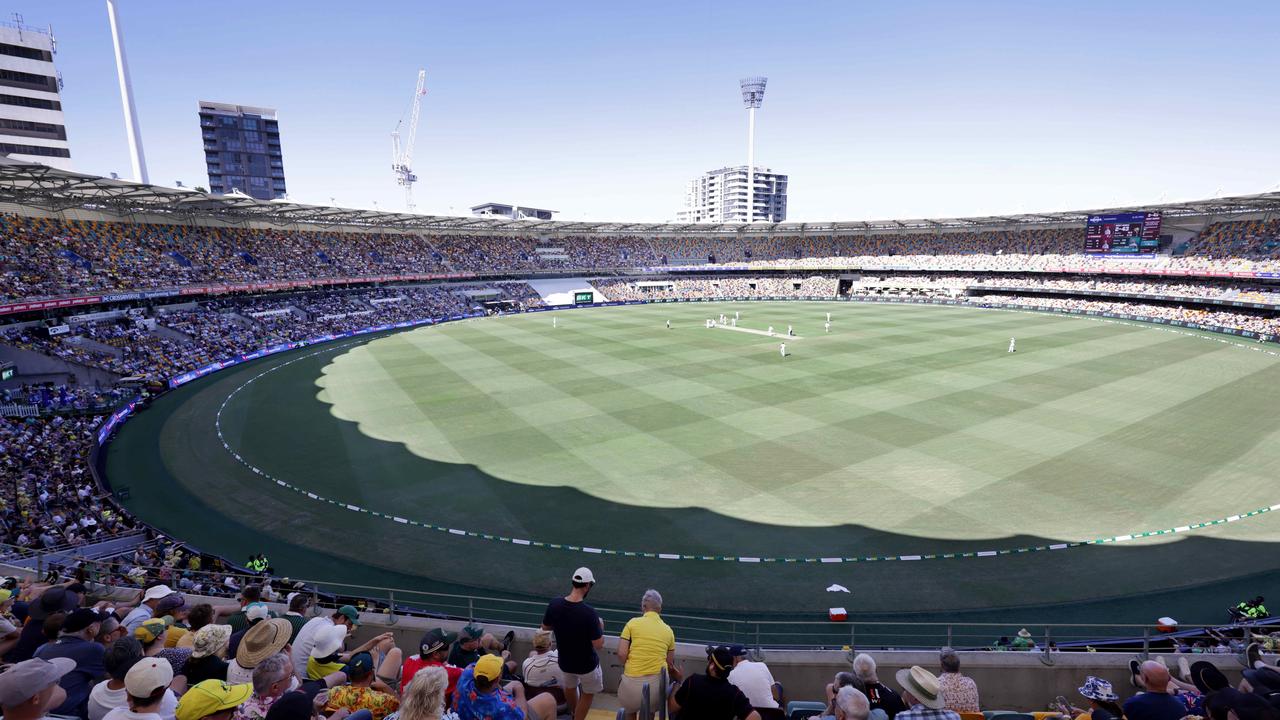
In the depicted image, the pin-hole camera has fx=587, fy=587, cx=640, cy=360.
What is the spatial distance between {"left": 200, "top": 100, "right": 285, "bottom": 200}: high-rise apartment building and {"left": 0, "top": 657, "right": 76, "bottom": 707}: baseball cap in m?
134

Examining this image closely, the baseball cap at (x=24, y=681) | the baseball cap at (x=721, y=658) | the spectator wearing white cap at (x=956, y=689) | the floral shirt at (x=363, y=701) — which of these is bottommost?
the spectator wearing white cap at (x=956, y=689)

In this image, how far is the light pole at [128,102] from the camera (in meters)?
57.2

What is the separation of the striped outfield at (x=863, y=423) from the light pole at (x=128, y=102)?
39794 millimetres

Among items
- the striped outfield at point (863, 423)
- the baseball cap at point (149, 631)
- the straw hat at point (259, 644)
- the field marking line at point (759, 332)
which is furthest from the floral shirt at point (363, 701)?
the field marking line at point (759, 332)

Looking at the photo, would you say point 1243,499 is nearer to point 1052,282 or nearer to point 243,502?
point 243,502

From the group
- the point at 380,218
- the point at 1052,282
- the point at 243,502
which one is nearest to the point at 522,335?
the point at 380,218

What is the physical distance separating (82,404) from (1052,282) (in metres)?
87.4

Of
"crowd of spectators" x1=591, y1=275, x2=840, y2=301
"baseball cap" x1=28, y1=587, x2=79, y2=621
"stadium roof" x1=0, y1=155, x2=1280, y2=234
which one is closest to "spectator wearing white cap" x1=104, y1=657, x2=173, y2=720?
"baseball cap" x1=28, y1=587, x2=79, y2=621

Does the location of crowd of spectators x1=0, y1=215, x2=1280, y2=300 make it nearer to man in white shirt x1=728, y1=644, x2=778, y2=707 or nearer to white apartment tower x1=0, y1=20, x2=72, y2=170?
Result: white apartment tower x1=0, y1=20, x2=72, y2=170

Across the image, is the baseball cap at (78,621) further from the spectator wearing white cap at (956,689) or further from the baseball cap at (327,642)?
the spectator wearing white cap at (956,689)

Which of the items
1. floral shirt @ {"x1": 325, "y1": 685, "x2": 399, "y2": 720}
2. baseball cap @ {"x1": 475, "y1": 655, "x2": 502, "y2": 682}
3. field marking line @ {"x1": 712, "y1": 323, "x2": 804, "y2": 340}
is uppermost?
baseball cap @ {"x1": 475, "y1": 655, "x2": 502, "y2": 682}

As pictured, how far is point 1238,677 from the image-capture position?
23.6ft

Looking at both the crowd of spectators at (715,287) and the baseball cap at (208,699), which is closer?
the baseball cap at (208,699)

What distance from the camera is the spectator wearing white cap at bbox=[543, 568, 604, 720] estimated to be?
619 centimetres
